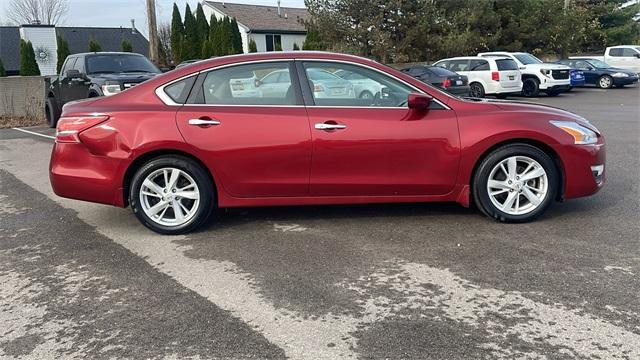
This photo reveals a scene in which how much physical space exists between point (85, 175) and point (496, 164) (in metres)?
3.61

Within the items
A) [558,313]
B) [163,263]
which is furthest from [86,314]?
[558,313]

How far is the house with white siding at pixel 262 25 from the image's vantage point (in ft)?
150

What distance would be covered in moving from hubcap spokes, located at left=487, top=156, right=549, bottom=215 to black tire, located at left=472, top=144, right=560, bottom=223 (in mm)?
28

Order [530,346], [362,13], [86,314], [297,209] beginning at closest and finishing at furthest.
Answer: [530,346]
[86,314]
[297,209]
[362,13]

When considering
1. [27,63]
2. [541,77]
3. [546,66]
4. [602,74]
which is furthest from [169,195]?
[602,74]

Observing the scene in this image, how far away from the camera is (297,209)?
19.1 feet

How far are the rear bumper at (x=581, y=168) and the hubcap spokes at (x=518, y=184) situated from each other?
8.4 inches

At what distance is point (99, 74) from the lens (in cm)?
1202

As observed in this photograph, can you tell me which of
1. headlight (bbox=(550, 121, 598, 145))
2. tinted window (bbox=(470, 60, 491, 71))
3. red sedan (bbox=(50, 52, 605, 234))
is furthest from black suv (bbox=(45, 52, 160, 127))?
tinted window (bbox=(470, 60, 491, 71))

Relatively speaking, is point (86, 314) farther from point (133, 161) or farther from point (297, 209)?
point (297, 209)

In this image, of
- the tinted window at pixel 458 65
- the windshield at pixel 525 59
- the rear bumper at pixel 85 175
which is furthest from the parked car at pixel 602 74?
the rear bumper at pixel 85 175

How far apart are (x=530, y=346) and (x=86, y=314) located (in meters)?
2.63

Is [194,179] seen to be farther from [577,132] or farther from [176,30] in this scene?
[176,30]

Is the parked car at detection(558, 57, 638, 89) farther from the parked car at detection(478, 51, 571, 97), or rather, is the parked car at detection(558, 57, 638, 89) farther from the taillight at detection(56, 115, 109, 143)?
the taillight at detection(56, 115, 109, 143)
